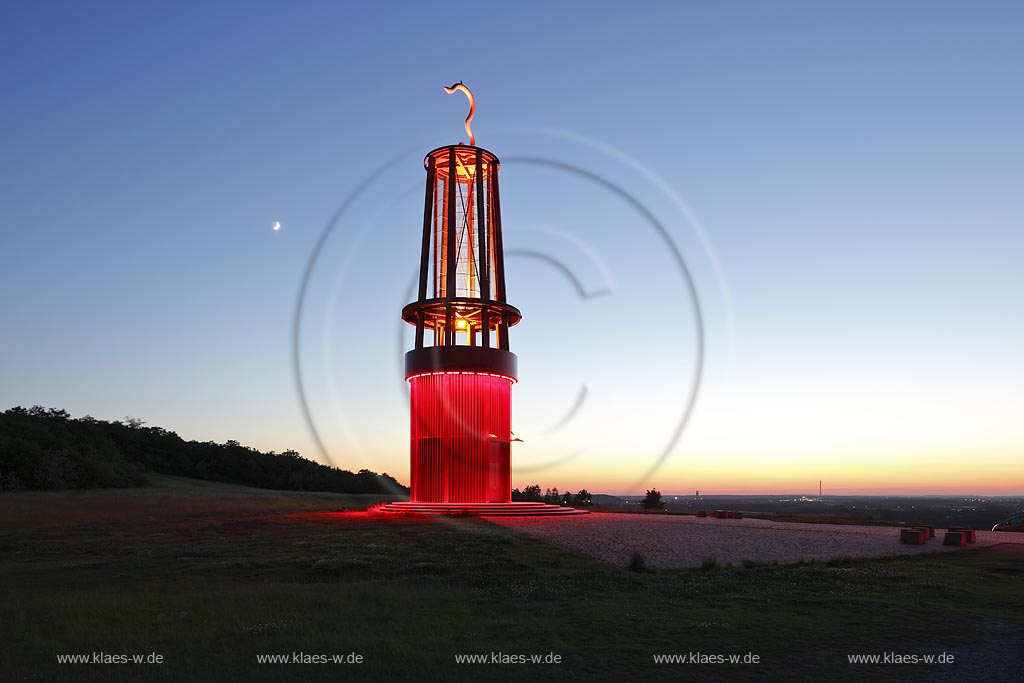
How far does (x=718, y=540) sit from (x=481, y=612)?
1661 cm

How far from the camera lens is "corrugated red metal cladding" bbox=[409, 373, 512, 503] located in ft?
160

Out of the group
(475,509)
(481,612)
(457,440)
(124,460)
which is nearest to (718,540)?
(481,612)

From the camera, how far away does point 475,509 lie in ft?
149

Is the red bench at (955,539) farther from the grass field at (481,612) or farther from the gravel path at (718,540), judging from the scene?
the grass field at (481,612)

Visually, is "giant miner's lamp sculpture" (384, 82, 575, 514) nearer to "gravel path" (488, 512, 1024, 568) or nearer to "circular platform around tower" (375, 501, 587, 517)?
"circular platform around tower" (375, 501, 587, 517)

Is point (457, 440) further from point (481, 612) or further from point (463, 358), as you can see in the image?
point (481, 612)

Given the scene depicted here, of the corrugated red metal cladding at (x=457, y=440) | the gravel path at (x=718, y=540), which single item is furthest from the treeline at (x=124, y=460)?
the gravel path at (x=718, y=540)

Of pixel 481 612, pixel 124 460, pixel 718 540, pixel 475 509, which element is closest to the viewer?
pixel 481 612

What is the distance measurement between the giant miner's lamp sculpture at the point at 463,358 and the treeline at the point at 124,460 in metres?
42.9

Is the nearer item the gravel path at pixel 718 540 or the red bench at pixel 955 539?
the gravel path at pixel 718 540

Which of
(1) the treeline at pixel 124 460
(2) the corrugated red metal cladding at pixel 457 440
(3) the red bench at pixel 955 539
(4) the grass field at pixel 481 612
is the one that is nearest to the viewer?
(4) the grass field at pixel 481 612

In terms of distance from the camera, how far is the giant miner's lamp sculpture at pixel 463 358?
1921 inches

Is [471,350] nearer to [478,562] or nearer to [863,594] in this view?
[478,562]

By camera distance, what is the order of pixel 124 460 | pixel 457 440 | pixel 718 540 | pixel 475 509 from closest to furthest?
pixel 718 540, pixel 475 509, pixel 457 440, pixel 124 460
